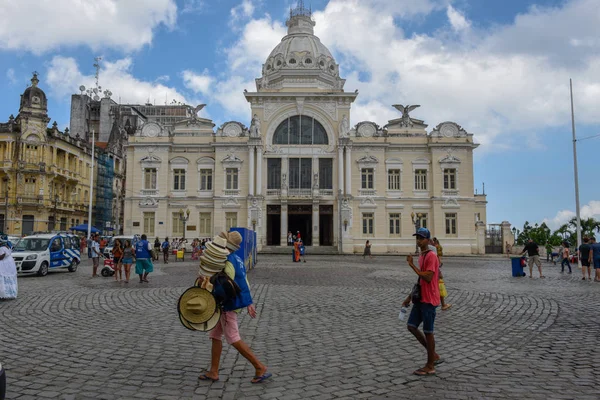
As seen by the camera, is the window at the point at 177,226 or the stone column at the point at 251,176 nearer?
the stone column at the point at 251,176

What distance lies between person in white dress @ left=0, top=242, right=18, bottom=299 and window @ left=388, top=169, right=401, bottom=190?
1310 inches

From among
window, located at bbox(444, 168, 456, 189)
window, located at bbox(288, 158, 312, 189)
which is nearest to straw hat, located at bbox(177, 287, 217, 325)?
window, located at bbox(288, 158, 312, 189)

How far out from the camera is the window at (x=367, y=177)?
41.4 meters

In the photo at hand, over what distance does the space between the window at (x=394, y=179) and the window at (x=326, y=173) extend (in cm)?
509

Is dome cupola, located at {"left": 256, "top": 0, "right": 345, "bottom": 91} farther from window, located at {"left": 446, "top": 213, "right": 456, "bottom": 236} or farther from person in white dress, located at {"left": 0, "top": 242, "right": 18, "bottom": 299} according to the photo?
person in white dress, located at {"left": 0, "top": 242, "right": 18, "bottom": 299}

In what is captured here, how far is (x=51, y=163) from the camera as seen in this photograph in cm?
4484

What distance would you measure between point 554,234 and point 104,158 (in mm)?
51701

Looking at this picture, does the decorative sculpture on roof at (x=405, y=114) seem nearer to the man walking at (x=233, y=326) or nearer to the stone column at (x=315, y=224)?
the stone column at (x=315, y=224)

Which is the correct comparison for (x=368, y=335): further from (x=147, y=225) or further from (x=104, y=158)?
(x=104, y=158)

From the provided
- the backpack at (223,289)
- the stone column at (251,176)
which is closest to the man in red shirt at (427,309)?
the backpack at (223,289)

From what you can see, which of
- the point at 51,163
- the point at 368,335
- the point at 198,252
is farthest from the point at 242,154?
the point at 368,335

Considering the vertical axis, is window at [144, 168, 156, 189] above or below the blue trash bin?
above

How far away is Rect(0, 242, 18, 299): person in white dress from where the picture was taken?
11.5 metres

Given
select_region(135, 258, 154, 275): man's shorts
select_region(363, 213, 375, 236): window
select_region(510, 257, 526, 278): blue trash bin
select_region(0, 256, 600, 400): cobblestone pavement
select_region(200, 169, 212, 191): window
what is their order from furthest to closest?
1. select_region(200, 169, 212, 191): window
2. select_region(363, 213, 375, 236): window
3. select_region(510, 257, 526, 278): blue trash bin
4. select_region(135, 258, 154, 275): man's shorts
5. select_region(0, 256, 600, 400): cobblestone pavement
